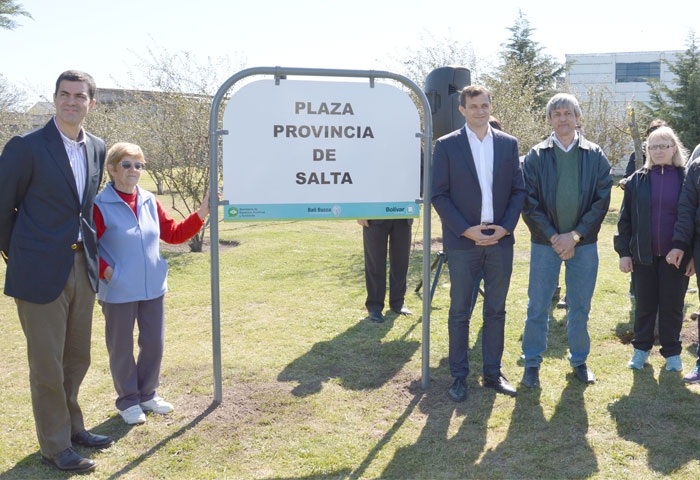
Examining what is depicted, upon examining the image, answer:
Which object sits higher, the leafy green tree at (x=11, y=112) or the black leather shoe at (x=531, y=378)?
the leafy green tree at (x=11, y=112)

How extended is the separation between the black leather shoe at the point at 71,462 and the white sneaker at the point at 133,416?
22.0 inches

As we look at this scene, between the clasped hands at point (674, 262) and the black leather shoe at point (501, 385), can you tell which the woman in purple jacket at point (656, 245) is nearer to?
the clasped hands at point (674, 262)

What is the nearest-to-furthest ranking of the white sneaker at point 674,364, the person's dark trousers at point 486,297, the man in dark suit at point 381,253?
the person's dark trousers at point 486,297 < the white sneaker at point 674,364 < the man in dark suit at point 381,253

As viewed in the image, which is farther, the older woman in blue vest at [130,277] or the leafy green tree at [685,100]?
the leafy green tree at [685,100]

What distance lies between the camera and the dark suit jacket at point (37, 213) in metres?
3.17

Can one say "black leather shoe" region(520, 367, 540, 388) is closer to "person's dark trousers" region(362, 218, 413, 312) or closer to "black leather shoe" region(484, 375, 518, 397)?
"black leather shoe" region(484, 375, 518, 397)

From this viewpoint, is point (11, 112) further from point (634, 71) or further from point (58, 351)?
point (634, 71)

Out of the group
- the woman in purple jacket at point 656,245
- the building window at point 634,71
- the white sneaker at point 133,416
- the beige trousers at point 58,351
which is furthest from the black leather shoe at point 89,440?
the building window at point 634,71

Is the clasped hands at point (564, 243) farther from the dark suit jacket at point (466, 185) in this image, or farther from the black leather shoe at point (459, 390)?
the black leather shoe at point (459, 390)

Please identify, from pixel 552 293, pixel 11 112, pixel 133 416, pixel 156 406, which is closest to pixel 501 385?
pixel 552 293

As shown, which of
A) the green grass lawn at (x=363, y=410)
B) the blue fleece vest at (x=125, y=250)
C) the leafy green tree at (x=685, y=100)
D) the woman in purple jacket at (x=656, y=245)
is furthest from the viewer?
the leafy green tree at (x=685, y=100)

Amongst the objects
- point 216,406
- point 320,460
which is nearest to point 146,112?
point 216,406

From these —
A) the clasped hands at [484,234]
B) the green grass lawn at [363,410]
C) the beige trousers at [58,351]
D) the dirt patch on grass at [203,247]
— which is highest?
the clasped hands at [484,234]

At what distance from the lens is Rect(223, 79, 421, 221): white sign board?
405 cm
